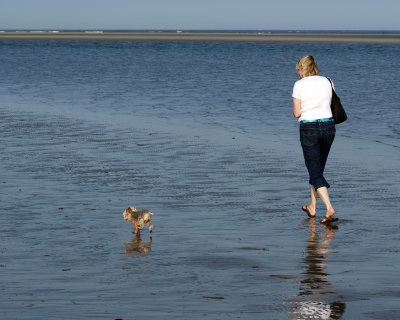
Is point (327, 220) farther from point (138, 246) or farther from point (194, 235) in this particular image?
point (138, 246)

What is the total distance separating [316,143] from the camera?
11.2 meters

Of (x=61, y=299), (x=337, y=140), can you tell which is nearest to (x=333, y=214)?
(x=61, y=299)

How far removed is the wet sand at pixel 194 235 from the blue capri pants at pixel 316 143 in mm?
452

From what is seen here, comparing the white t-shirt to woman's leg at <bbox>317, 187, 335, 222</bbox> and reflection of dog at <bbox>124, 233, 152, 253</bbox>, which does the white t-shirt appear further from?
reflection of dog at <bbox>124, 233, 152, 253</bbox>

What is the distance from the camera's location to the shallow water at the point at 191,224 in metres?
7.45

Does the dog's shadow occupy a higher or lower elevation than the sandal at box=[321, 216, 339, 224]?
lower

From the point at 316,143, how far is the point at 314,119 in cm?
26

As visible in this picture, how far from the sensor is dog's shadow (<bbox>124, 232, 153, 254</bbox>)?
9266 millimetres

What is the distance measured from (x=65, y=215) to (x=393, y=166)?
578cm

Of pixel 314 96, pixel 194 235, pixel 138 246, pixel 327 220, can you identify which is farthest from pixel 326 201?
pixel 138 246

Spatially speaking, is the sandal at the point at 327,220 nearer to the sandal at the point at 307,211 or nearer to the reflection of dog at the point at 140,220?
the sandal at the point at 307,211

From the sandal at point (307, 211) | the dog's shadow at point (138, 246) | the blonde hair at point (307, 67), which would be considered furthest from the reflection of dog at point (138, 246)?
the blonde hair at point (307, 67)

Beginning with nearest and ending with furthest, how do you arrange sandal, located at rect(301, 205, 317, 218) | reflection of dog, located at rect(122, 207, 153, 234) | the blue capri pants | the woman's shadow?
1. the woman's shadow
2. reflection of dog, located at rect(122, 207, 153, 234)
3. the blue capri pants
4. sandal, located at rect(301, 205, 317, 218)

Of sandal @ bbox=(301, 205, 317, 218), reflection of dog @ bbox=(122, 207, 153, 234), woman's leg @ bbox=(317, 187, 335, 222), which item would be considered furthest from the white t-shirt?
reflection of dog @ bbox=(122, 207, 153, 234)
